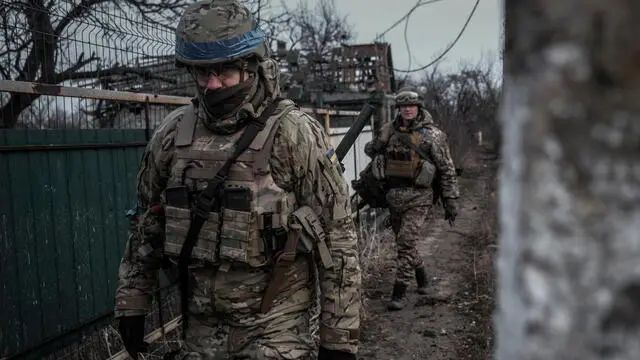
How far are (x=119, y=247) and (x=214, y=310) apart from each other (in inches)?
91.4

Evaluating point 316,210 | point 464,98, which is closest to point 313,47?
point 464,98

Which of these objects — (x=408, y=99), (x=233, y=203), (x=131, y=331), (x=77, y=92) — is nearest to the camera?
(x=233, y=203)

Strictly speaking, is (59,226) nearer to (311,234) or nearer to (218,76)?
(218,76)

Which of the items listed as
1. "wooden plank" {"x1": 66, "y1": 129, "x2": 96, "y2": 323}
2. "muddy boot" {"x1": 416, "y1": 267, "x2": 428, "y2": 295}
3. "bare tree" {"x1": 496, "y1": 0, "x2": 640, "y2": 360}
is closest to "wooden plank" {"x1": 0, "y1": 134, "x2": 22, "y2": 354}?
"wooden plank" {"x1": 66, "y1": 129, "x2": 96, "y2": 323}

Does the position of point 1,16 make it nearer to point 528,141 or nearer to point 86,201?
point 86,201

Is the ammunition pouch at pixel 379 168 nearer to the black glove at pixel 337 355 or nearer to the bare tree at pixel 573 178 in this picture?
the black glove at pixel 337 355

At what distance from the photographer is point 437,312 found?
16.7ft

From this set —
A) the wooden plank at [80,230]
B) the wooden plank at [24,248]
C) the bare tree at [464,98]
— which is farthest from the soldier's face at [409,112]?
the bare tree at [464,98]

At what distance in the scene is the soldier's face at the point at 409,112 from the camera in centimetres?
534

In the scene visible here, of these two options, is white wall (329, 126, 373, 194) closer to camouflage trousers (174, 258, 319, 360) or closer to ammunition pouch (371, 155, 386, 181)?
ammunition pouch (371, 155, 386, 181)

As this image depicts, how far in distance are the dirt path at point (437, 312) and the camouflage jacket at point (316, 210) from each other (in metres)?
2.34

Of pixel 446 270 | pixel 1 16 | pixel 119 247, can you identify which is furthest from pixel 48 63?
pixel 446 270

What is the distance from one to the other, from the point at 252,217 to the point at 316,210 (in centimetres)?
26

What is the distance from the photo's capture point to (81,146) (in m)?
3.67
